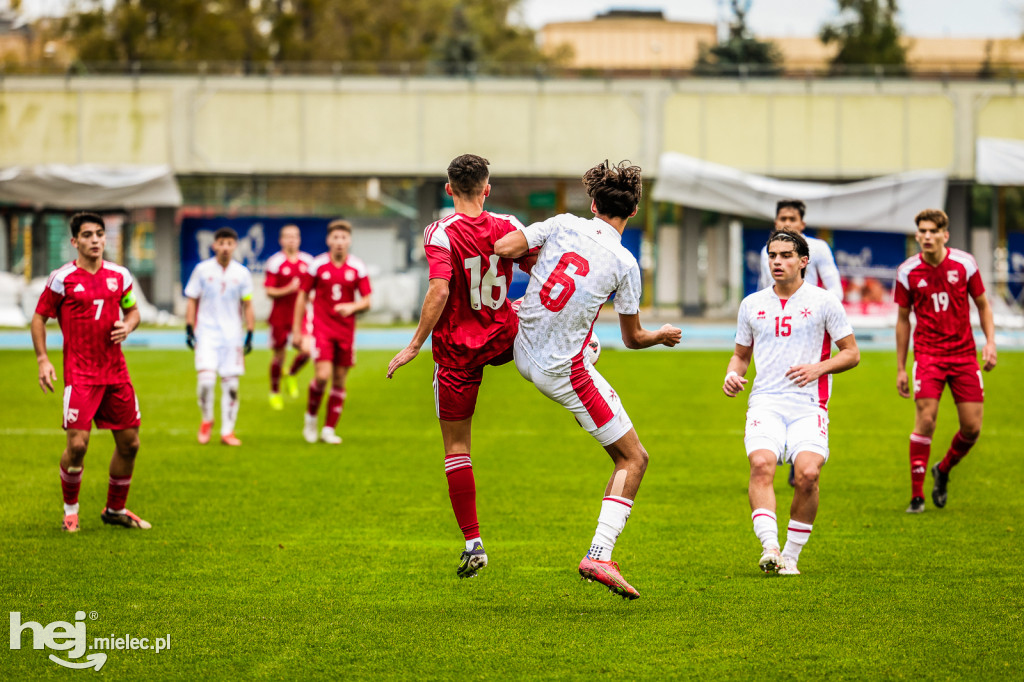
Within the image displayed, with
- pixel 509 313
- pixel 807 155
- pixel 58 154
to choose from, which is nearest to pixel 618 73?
pixel 807 155

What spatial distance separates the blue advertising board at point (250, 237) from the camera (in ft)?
111

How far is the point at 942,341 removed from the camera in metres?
8.86

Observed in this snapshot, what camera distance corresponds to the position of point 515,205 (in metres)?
37.4

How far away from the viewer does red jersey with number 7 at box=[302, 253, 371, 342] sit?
1255 centimetres

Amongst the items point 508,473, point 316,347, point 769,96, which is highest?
point 769,96

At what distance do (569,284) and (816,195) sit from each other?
2668 cm

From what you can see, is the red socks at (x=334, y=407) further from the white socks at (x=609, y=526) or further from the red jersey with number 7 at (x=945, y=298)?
the white socks at (x=609, y=526)

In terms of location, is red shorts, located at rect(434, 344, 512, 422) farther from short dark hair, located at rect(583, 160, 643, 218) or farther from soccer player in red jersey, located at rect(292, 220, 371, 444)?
soccer player in red jersey, located at rect(292, 220, 371, 444)

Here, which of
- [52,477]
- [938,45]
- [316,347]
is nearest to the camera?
[52,477]

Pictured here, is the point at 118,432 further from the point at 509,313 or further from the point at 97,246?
the point at 509,313

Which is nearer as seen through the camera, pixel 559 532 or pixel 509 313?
pixel 509 313

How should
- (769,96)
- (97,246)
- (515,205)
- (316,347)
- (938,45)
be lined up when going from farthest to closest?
(938,45), (515,205), (769,96), (316,347), (97,246)

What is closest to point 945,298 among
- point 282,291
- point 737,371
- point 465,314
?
point 737,371

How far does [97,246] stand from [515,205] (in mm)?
29844
